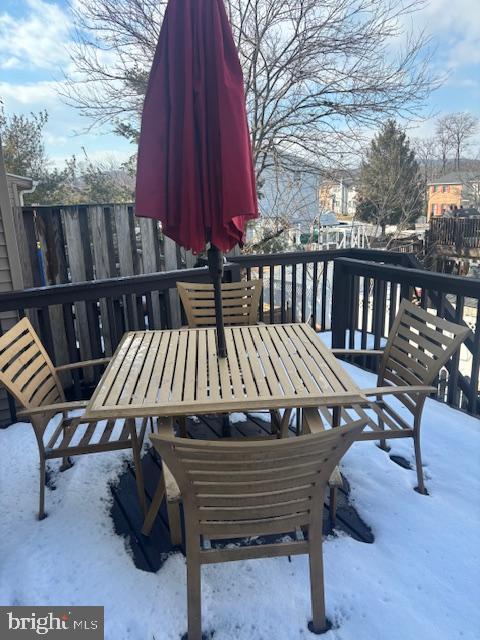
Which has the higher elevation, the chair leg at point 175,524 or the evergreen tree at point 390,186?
the evergreen tree at point 390,186

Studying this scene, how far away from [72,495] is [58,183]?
13.8m

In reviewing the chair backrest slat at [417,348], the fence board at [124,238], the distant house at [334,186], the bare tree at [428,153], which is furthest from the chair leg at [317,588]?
the bare tree at [428,153]

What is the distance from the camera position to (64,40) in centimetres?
786

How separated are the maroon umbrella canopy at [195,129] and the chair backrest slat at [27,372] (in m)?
0.95

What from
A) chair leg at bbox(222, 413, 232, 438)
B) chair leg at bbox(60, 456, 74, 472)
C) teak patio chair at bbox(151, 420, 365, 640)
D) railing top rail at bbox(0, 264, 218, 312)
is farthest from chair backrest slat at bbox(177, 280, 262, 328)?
teak patio chair at bbox(151, 420, 365, 640)

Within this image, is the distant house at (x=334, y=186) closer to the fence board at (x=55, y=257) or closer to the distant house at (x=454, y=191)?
the fence board at (x=55, y=257)

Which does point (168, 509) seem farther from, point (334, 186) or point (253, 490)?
point (334, 186)

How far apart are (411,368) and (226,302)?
1.40 m

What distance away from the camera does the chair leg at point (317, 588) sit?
141 centimetres

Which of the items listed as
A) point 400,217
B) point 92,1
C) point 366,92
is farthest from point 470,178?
point 92,1

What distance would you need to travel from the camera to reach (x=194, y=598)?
1385 millimetres

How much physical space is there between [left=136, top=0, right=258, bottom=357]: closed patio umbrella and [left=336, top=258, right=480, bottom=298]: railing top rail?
1725 mm

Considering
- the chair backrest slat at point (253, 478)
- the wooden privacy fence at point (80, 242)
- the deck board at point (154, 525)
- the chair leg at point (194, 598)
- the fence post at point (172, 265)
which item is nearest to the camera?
the chair backrest slat at point (253, 478)

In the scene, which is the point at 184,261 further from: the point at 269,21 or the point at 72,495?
the point at 269,21
